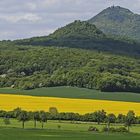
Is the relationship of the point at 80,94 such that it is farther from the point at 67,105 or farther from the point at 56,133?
the point at 56,133

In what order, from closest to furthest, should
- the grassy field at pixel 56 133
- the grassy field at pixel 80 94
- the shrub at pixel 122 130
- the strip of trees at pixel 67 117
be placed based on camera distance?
the grassy field at pixel 56 133 < the shrub at pixel 122 130 < the strip of trees at pixel 67 117 < the grassy field at pixel 80 94

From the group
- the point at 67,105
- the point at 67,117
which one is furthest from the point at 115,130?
the point at 67,105

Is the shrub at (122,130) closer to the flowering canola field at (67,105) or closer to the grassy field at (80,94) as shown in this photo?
the flowering canola field at (67,105)

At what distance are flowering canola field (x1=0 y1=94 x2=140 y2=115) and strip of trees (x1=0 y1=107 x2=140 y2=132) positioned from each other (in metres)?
5.54

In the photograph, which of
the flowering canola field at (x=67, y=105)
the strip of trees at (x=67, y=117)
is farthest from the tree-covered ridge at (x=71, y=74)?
the strip of trees at (x=67, y=117)

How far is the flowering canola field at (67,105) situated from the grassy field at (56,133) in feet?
48.8

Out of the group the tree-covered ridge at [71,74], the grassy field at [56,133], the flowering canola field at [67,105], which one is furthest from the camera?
the tree-covered ridge at [71,74]

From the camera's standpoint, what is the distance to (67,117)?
94.8m

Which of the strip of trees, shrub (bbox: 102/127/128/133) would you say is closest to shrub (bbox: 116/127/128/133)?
shrub (bbox: 102/127/128/133)

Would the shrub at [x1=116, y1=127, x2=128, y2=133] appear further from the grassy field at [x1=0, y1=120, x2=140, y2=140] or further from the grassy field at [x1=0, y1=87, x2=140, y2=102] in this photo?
the grassy field at [x1=0, y1=87, x2=140, y2=102]

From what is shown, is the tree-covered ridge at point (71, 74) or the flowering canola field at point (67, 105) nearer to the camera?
the flowering canola field at point (67, 105)

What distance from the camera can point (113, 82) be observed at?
15350cm

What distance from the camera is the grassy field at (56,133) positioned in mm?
72125

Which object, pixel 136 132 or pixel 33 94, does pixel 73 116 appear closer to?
pixel 136 132
